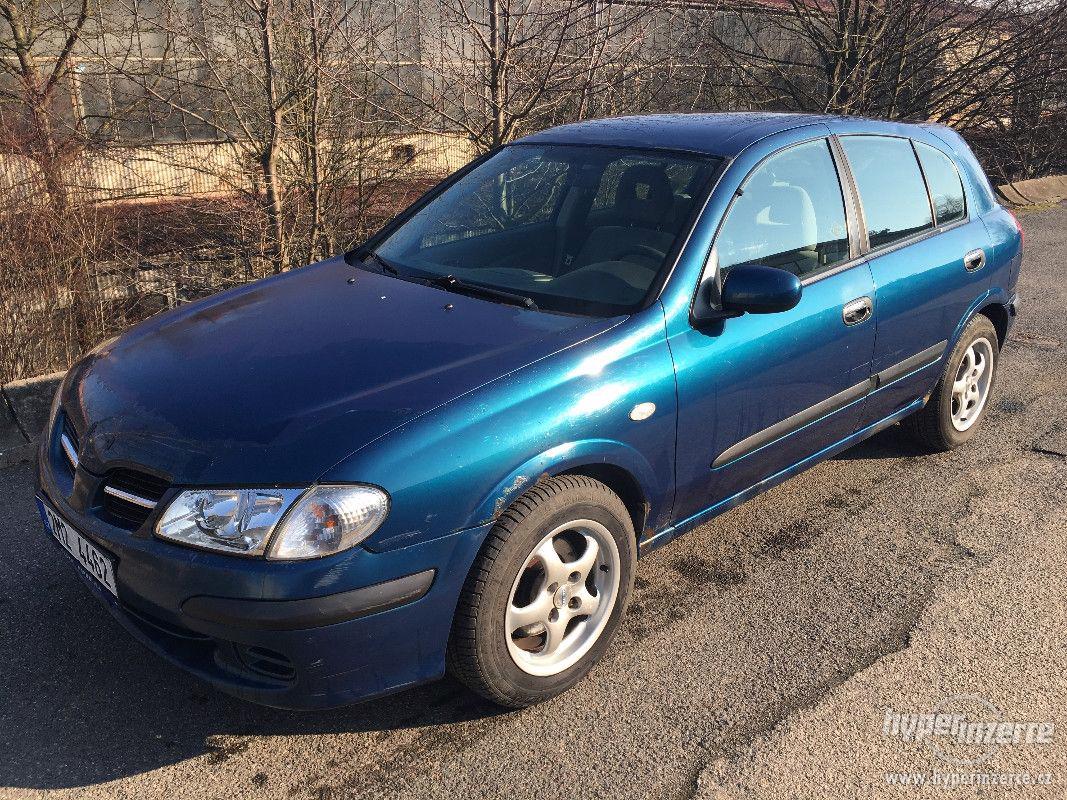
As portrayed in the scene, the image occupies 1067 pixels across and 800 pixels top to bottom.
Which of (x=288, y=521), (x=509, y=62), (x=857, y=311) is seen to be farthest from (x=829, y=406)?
(x=509, y=62)

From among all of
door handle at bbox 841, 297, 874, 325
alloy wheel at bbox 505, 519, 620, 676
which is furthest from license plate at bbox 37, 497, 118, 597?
door handle at bbox 841, 297, 874, 325

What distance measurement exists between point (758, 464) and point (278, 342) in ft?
5.89

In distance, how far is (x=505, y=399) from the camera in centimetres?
256

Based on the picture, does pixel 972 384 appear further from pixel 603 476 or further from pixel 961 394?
pixel 603 476

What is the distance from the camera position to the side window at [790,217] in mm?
3291

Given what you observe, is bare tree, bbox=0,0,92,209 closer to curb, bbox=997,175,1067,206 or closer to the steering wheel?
the steering wheel

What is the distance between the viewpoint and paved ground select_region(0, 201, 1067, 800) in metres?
2.48

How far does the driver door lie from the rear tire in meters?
0.87

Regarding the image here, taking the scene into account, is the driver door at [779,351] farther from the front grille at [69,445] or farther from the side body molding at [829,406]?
the front grille at [69,445]

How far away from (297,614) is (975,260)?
3628 millimetres

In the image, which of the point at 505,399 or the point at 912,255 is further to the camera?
the point at 912,255

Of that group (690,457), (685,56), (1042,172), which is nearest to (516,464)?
(690,457)

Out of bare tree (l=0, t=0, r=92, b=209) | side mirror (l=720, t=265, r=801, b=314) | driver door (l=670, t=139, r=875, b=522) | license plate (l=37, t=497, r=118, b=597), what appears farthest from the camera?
bare tree (l=0, t=0, r=92, b=209)

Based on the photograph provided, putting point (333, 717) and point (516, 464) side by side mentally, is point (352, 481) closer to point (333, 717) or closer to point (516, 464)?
point (516, 464)
